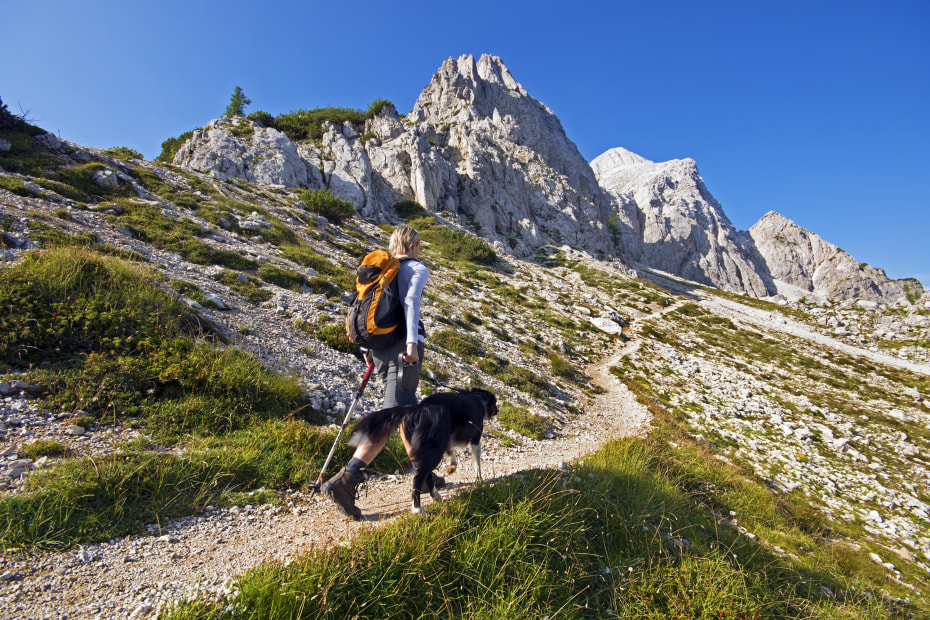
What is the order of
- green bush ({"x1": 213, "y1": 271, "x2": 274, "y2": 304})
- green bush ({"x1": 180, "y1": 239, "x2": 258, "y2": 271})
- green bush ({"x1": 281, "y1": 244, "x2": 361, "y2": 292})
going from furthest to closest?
green bush ({"x1": 281, "y1": 244, "x2": 361, "y2": 292}), green bush ({"x1": 180, "y1": 239, "x2": 258, "y2": 271}), green bush ({"x1": 213, "y1": 271, "x2": 274, "y2": 304})

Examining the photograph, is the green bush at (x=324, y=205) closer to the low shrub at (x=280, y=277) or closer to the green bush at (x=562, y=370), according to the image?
the low shrub at (x=280, y=277)

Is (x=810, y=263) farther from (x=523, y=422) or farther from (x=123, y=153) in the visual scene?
(x=123, y=153)

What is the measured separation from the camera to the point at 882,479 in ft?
41.9

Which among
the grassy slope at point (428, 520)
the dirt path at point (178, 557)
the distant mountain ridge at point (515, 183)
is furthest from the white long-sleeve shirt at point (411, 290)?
the distant mountain ridge at point (515, 183)

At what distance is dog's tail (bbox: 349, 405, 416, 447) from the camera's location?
13.4 feet

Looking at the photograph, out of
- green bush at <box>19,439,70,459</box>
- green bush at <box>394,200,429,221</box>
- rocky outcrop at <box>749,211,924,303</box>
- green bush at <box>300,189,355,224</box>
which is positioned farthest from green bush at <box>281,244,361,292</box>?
rocky outcrop at <box>749,211,924,303</box>

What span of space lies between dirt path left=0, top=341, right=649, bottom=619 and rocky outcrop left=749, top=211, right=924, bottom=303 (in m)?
154

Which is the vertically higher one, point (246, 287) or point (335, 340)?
point (246, 287)

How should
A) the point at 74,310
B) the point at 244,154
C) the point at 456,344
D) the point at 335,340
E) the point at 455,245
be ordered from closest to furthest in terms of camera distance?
the point at 74,310 < the point at 335,340 < the point at 456,344 < the point at 244,154 < the point at 455,245

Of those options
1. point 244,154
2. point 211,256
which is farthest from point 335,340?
point 244,154

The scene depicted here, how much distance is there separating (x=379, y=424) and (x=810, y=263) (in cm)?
17817

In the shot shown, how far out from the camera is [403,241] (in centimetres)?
461

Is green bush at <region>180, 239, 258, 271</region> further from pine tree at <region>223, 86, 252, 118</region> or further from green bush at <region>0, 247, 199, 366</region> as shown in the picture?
pine tree at <region>223, 86, 252, 118</region>

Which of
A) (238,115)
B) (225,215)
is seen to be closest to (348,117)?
(238,115)
